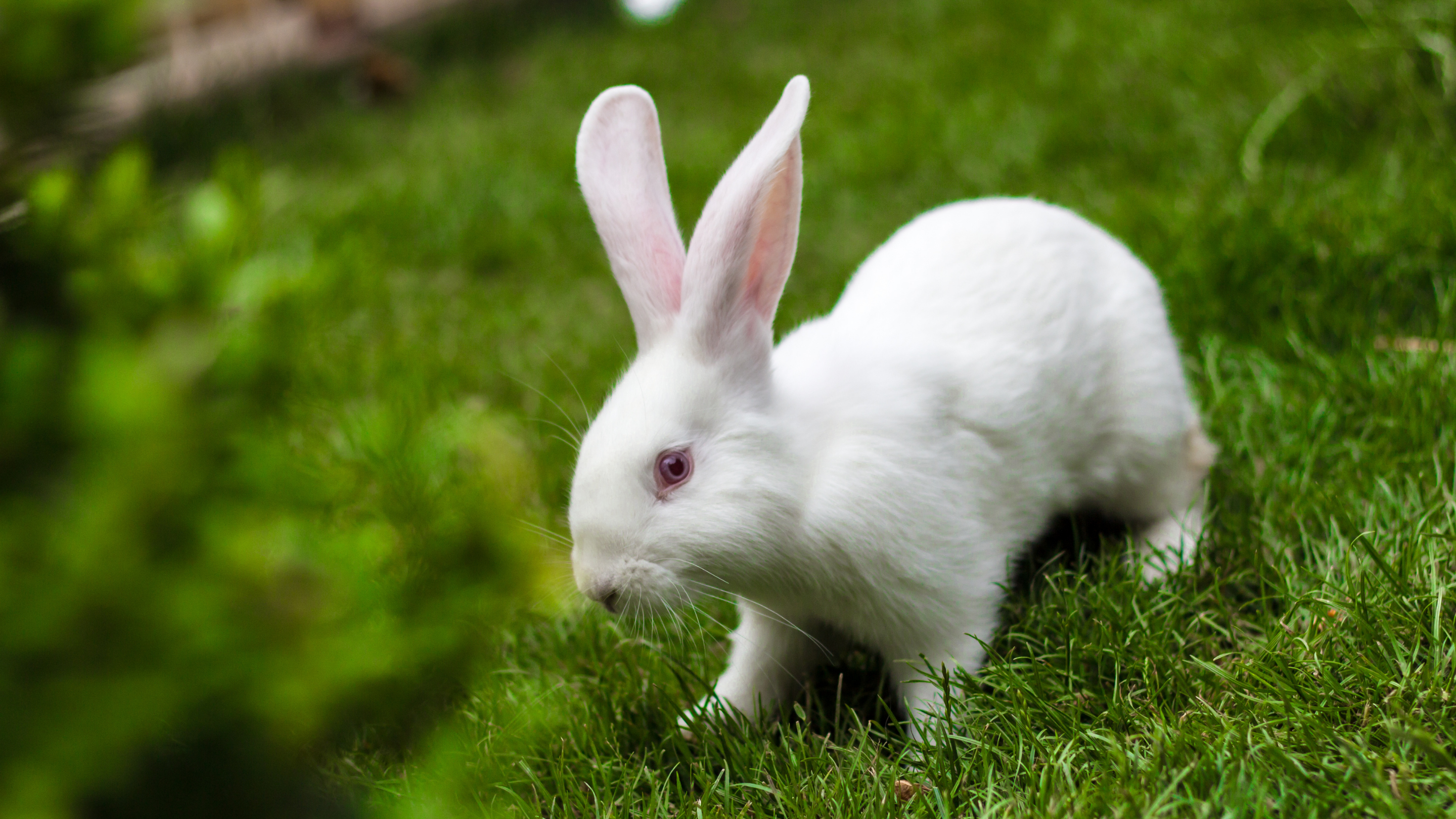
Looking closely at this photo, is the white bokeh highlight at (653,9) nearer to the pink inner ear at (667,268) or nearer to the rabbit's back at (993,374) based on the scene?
the rabbit's back at (993,374)

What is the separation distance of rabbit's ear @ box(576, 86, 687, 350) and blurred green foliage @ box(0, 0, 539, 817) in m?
1.17

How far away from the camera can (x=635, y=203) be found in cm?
211

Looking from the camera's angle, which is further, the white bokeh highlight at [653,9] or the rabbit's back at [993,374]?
the white bokeh highlight at [653,9]

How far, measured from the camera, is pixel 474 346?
12.5 ft

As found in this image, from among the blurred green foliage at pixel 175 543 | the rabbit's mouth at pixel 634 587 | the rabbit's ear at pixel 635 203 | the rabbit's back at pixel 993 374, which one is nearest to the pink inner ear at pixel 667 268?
the rabbit's ear at pixel 635 203

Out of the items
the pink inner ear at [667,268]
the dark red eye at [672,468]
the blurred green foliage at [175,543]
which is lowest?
the dark red eye at [672,468]

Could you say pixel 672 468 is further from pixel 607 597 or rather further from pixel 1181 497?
pixel 1181 497

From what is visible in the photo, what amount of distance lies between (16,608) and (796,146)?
1.57 metres

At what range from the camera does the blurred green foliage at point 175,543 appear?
575mm

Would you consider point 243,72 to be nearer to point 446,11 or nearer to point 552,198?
point 446,11

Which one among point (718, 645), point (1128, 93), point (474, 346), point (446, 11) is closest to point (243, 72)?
point (446, 11)

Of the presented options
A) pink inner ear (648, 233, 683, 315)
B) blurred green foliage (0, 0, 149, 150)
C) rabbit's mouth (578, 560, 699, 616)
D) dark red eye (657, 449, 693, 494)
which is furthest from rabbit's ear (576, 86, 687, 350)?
blurred green foliage (0, 0, 149, 150)

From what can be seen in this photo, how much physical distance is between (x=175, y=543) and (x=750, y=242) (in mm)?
1361

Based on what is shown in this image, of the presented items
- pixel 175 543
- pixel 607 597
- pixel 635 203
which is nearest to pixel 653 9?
pixel 635 203
